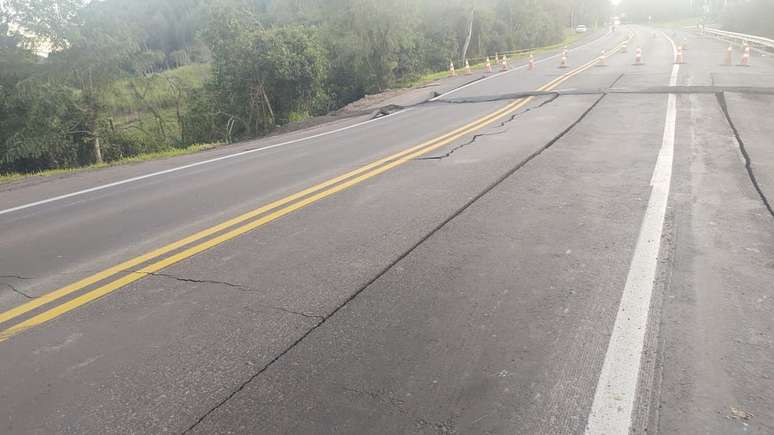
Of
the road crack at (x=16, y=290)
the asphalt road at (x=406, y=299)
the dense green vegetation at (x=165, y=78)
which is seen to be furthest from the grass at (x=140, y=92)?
the road crack at (x=16, y=290)

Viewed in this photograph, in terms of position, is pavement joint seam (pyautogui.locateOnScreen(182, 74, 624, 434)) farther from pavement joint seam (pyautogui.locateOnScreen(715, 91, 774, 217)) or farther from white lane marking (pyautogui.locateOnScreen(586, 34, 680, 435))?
pavement joint seam (pyautogui.locateOnScreen(715, 91, 774, 217))

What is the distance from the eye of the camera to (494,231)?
454 cm

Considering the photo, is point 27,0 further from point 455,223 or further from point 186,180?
point 455,223

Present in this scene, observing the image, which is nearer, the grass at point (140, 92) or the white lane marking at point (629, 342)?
the white lane marking at point (629, 342)

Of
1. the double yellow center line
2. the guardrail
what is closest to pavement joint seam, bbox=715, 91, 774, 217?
the double yellow center line

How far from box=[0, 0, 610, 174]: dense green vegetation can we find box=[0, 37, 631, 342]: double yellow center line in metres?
19.1

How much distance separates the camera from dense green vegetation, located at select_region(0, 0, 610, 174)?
22219 mm

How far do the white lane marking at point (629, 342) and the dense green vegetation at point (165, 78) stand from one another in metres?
22.6

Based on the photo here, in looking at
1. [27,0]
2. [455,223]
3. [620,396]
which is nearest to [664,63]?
[455,223]

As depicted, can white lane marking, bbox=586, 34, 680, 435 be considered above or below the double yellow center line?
below

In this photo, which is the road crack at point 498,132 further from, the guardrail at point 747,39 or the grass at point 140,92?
the grass at point 140,92

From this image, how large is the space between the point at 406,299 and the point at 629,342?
136 cm

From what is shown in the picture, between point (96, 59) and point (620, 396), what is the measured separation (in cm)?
2664

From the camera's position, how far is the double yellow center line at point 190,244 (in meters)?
3.43
